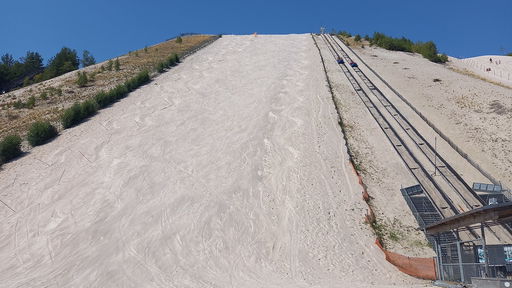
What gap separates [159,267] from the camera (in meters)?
12.8

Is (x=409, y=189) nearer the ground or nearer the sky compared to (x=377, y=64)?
nearer the ground

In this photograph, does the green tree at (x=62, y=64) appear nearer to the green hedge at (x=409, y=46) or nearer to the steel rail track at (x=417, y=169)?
the steel rail track at (x=417, y=169)

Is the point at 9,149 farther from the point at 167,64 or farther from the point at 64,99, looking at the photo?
the point at 167,64

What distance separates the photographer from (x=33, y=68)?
208 feet

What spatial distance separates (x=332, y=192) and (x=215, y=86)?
687 inches

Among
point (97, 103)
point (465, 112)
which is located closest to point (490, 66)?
point (465, 112)

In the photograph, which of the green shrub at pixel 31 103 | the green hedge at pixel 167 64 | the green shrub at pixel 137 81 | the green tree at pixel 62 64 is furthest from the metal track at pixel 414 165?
the green tree at pixel 62 64

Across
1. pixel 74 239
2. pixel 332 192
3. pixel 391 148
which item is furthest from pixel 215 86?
pixel 74 239

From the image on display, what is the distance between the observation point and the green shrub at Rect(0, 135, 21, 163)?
65.7 feet

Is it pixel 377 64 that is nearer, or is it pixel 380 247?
pixel 380 247

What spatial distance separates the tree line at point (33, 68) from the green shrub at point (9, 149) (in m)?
22.8

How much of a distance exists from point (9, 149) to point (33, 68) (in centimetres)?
4927

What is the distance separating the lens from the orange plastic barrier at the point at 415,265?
41.1ft

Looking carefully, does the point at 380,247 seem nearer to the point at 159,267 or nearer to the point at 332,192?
the point at 332,192
